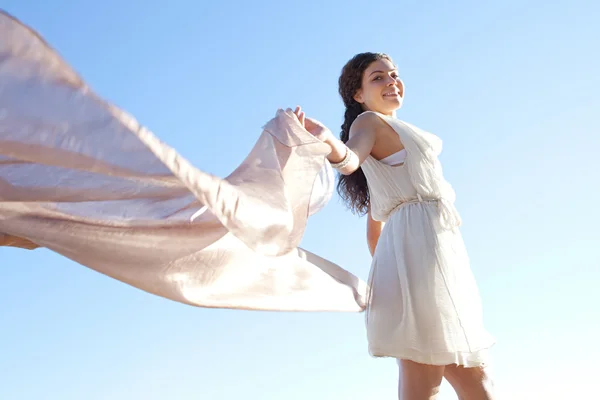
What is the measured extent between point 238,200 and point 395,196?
97 cm

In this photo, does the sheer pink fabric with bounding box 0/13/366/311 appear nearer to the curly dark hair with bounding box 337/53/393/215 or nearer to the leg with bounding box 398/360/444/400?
the leg with bounding box 398/360/444/400

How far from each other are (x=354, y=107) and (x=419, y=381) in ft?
4.16

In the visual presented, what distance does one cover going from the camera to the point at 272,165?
2.22 meters

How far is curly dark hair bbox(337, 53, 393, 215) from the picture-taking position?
320cm

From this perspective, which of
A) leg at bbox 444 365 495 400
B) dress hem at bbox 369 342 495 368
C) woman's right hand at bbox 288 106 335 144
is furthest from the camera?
leg at bbox 444 365 495 400

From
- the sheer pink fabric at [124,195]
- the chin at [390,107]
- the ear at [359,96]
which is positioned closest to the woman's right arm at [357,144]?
the sheer pink fabric at [124,195]

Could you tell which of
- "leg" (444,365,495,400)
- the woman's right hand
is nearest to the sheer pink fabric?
the woman's right hand

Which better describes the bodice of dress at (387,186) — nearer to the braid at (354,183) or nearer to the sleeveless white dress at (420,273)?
the sleeveless white dress at (420,273)

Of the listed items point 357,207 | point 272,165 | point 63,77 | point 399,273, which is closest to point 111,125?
point 63,77

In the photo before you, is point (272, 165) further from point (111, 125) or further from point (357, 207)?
point (357, 207)

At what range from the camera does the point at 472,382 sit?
2602mm

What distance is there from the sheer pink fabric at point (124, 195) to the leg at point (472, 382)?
2.53 feet

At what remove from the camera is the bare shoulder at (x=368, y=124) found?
8.92 ft

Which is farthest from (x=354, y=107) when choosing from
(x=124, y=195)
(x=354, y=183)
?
(x=124, y=195)
